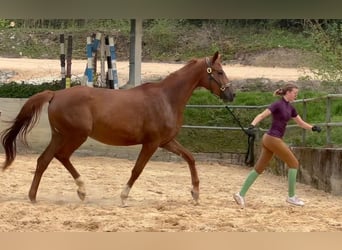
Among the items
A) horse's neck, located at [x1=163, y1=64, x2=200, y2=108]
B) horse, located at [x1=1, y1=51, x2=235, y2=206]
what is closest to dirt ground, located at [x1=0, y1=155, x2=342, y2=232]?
horse, located at [x1=1, y1=51, x2=235, y2=206]

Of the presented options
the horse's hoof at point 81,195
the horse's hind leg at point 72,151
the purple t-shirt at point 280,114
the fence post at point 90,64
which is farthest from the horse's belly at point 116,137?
the fence post at point 90,64

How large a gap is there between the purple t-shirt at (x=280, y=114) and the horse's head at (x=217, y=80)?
0.68m

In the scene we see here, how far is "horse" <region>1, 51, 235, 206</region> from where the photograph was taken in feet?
20.3

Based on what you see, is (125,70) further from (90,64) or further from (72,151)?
(72,151)

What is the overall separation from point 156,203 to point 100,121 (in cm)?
99

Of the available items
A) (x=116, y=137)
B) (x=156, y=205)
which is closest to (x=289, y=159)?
(x=156, y=205)

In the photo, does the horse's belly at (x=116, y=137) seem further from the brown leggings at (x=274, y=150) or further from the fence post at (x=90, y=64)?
the fence post at (x=90, y=64)

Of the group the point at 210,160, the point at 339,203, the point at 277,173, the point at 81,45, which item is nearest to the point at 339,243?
the point at 339,203

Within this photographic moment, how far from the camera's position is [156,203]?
632 cm

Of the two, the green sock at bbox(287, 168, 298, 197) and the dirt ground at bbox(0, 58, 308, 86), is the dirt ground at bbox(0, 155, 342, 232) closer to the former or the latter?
the green sock at bbox(287, 168, 298, 197)

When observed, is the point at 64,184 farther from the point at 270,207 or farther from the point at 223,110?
the point at 223,110

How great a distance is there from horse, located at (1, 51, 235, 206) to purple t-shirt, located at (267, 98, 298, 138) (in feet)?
2.92

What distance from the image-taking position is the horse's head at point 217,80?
21.5 ft

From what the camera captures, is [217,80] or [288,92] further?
[217,80]
